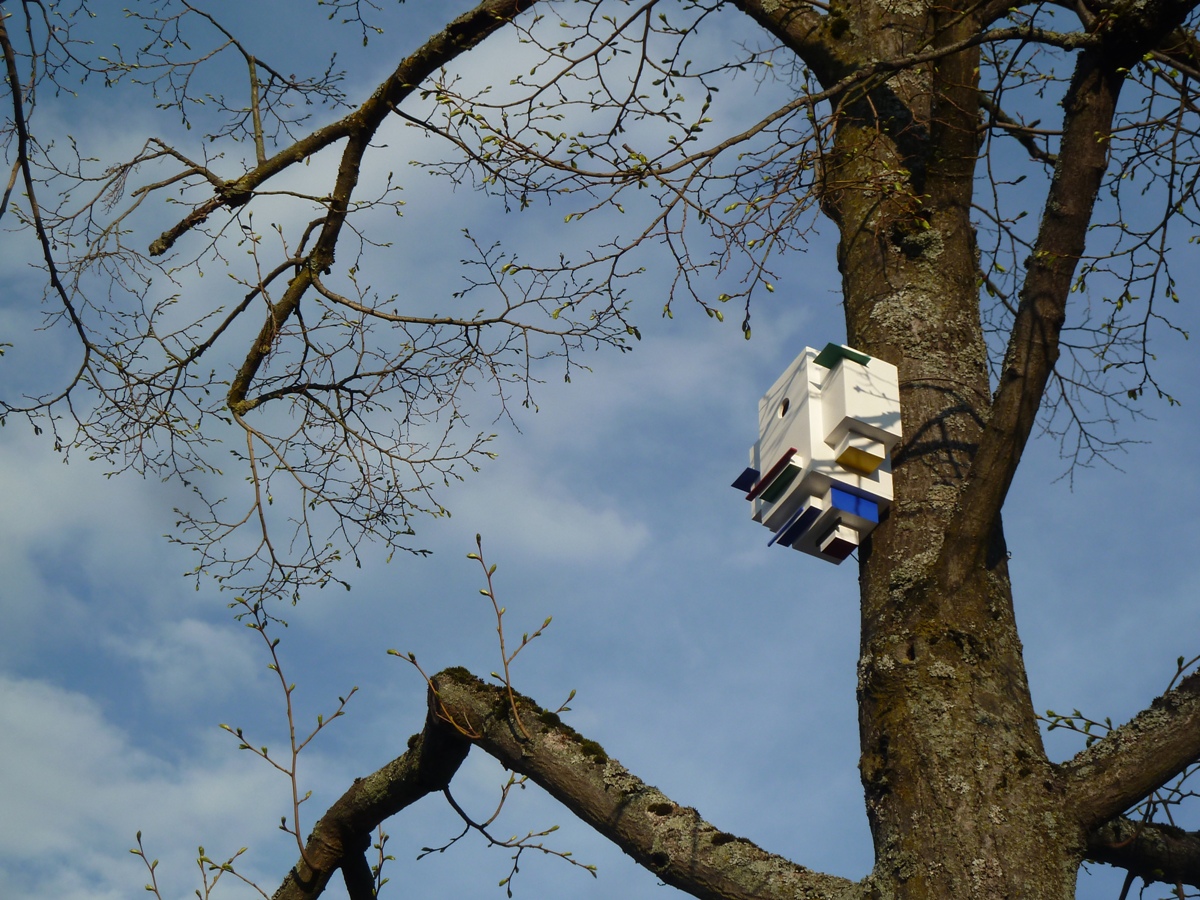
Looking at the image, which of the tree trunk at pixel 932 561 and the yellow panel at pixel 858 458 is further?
the yellow panel at pixel 858 458

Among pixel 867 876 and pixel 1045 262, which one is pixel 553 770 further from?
pixel 1045 262

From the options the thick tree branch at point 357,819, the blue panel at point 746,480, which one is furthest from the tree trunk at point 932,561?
the thick tree branch at point 357,819

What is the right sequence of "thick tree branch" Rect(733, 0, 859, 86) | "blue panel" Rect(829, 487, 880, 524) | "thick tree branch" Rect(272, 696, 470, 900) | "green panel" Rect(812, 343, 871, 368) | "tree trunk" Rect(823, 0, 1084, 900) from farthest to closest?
"thick tree branch" Rect(733, 0, 859, 86) → "thick tree branch" Rect(272, 696, 470, 900) → "green panel" Rect(812, 343, 871, 368) → "blue panel" Rect(829, 487, 880, 524) → "tree trunk" Rect(823, 0, 1084, 900)

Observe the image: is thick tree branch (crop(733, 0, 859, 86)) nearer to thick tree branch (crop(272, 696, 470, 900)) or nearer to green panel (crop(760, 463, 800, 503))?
green panel (crop(760, 463, 800, 503))

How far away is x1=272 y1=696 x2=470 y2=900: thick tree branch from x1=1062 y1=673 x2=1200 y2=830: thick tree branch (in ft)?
5.11

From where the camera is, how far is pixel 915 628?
7.93 ft

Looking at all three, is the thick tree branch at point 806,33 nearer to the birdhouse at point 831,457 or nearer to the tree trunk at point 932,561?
the tree trunk at point 932,561

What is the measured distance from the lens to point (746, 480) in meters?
3.14

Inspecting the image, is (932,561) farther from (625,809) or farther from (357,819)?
(357,819)

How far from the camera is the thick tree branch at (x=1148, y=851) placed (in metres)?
2.29

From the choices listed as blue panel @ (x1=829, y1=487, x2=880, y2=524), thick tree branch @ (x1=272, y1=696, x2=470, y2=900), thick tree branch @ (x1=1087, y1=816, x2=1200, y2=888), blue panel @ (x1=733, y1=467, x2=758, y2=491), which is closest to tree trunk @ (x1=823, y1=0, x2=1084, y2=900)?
blue panel @ (x1=829, y1=487, x2=880, y2=524)

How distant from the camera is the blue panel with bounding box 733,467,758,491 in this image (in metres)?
3.13

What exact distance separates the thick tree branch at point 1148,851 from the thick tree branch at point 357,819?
5.16 feet

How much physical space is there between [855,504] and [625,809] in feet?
2.86
